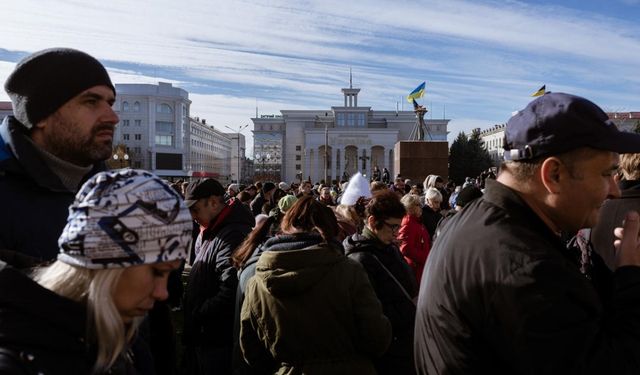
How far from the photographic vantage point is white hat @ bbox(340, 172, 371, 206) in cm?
754

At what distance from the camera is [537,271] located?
1688 millimetres

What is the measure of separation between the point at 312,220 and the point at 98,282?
2.12 m

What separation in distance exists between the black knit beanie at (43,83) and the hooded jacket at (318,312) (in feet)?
5.09

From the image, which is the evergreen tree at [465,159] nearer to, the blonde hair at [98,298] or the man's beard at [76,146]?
the man's beard at [76,146]

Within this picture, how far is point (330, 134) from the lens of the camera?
100438 millimetres

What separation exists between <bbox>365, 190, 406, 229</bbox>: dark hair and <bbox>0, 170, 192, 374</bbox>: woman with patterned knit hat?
9.59 ft

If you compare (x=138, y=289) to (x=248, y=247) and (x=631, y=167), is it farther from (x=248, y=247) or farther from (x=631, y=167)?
(x=631, y=167)

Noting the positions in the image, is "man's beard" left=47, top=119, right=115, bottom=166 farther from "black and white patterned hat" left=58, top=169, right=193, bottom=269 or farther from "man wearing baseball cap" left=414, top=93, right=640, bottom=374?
"man wearing baseball cap" left=414, top=93, right=640, bottom=374

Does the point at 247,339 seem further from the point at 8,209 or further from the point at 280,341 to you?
the point at 8,209

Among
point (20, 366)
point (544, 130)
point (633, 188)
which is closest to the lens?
point (20, 366)

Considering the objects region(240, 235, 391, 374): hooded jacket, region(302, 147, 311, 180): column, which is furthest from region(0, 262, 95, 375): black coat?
region(302, 147, 311, 180): column

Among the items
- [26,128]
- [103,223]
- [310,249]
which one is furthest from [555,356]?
[26,128]

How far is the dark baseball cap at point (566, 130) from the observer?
187 cm

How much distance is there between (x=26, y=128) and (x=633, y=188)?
10.7 ft
